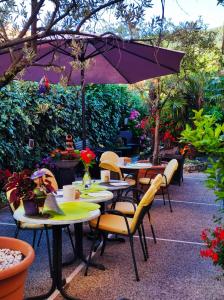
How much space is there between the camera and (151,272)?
370 centimetres

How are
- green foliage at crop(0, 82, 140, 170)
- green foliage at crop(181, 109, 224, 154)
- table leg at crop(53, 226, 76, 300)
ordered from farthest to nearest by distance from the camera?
green foliage at crop(0, 82, 140, 170) < table leg at crop(53, 226, 76, 300) < green foliage at crop(181, 109, 224, 154)

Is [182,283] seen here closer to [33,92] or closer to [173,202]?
[173,202]

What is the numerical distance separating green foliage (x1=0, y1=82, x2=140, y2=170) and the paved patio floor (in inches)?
65.0

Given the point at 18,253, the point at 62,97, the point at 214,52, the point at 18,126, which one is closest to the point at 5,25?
the point at 18,253

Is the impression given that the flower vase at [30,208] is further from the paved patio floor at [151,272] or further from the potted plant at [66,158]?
the potted plant at [66,158]

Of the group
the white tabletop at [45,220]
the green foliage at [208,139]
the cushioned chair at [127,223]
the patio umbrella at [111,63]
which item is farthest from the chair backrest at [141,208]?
the patio umbrella at [111,63]

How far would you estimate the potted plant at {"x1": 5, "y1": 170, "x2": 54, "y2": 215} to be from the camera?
2.99m

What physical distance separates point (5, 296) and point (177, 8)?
6.28 feet

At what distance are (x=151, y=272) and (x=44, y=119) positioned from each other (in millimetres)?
5051

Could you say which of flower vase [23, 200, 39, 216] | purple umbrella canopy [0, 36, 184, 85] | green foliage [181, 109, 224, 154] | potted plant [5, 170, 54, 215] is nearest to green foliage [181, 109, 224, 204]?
green foliage [181, 109, 224, 154]

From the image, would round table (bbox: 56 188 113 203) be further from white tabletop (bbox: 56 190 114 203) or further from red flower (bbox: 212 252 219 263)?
red flower (bbox: 212 252 219 263)

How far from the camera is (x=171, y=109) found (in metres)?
12.0

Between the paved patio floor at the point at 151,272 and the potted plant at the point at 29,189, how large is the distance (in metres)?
0.79

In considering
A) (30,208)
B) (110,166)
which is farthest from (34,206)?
(110,166)
